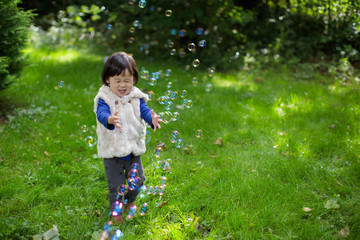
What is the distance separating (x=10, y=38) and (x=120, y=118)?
2.90 metres

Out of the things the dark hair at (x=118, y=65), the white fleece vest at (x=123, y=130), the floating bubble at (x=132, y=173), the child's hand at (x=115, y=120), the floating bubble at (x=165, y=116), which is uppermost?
the dark hair at (x=118, y=65)

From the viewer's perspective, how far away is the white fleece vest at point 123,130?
8.83 ft

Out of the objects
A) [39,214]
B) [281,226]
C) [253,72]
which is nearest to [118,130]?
[39,214]

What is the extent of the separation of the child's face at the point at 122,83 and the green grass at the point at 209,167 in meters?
1.10

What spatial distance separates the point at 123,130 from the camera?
271 centimetres

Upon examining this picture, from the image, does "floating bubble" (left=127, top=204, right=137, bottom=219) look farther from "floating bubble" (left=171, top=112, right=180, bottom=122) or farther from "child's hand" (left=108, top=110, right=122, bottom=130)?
Answer: "floating bubble" (left=171, top=112, right=180, bottom=122)

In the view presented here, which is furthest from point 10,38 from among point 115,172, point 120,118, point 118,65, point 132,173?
point 132,173

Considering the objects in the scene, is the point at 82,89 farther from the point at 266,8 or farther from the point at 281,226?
the point at 266,8

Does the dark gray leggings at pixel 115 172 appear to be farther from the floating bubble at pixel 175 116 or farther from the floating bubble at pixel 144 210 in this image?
the floating bubble at pixel 175 116

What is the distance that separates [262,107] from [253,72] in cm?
251

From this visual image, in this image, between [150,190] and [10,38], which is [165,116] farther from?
[10,38]

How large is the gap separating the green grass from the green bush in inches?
23.1

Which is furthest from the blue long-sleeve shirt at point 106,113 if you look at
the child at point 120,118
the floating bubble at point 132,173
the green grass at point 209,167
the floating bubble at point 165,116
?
the green grass at point 209,167

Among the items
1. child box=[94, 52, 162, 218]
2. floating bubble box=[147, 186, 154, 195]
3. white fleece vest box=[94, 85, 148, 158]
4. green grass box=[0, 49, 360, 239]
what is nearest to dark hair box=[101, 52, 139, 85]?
child box=[94, 52, 162, 218]
